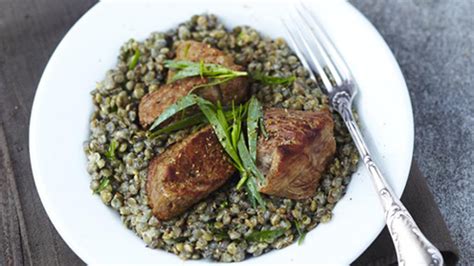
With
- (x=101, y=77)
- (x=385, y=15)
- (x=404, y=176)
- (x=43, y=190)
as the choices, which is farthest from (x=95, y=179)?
(x=385, y=15)

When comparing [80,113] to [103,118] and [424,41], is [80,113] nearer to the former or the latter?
[103,118]

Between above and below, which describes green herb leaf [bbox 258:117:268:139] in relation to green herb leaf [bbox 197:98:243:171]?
above

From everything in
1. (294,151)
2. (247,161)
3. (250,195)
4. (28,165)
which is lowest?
(28,165)

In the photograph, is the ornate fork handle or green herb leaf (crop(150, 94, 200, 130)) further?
green herb leaf (crop(150, 94, 200, 130))

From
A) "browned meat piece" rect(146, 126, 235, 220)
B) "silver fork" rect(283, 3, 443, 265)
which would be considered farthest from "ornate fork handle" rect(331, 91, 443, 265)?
"browned meat piece" rect(146, 126, 235, 220)

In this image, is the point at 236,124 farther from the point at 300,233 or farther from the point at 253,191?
the point at 300,233

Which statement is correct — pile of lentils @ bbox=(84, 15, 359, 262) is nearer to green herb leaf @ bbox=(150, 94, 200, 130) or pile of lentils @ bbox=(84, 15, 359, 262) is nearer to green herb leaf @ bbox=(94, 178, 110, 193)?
green herb leaf @ bbox=(94, 178, 110, 193)

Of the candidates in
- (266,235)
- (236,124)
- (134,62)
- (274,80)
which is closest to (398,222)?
(266,235)
